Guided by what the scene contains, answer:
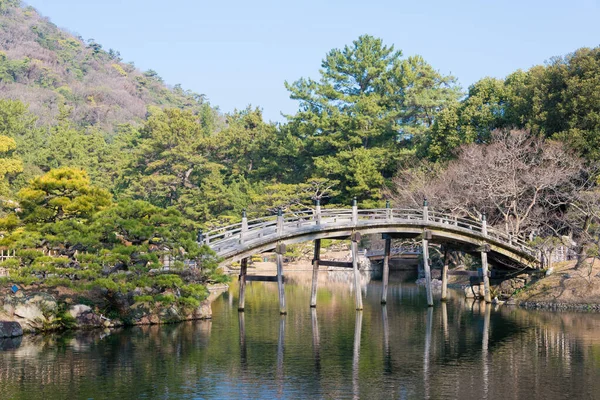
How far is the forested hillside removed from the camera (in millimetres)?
33969

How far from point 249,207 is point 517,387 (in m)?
44.2

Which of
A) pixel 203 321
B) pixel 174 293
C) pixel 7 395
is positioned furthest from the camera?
pixel 203 321

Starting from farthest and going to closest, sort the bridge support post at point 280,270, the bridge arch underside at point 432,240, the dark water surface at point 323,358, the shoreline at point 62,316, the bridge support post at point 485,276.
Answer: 1. the bridge support post at point 485,276
2. the bridge support post at point 280,270
3. the bridge arch underside at point 432,240
4. the shoreline at point 62,316
5. the dark water surface at point 323,358

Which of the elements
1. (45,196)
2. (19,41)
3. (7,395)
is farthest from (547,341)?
(19,41)

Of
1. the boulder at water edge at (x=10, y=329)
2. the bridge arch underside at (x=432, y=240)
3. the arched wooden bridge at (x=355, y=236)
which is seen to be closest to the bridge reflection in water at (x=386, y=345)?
the arched wooden bridge at (x=355, y=236)

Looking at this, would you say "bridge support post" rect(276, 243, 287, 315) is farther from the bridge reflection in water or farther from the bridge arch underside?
the bridge reflection in water

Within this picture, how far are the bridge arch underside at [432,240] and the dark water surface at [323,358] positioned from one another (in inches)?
123

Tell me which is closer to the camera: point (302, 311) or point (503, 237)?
point (302, 311)

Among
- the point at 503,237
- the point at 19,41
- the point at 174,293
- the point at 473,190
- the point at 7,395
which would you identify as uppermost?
the point at 19,41

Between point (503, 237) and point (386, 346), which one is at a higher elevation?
point (503, 237)

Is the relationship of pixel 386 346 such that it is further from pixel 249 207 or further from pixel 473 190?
pixel 249 207

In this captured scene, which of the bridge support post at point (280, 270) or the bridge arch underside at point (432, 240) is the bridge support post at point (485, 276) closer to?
the bridge arch underside at point (432, 240)

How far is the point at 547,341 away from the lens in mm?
28266

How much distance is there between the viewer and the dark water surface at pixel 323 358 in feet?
67.7
